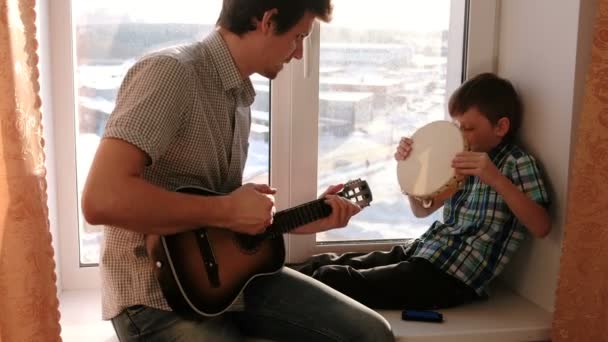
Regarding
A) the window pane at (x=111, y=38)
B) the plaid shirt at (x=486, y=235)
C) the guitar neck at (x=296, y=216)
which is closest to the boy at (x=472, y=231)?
the plaid shirt at (x=486, y=235)

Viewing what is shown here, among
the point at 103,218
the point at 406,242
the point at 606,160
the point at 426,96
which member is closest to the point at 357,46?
the point at 426,96

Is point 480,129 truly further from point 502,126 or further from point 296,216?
point 296,216

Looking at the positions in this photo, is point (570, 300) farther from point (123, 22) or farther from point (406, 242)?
point (123, 22)

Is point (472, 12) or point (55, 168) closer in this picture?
point (55, 168)

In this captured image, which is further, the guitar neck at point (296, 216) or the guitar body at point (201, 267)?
the guitar neck at point (296, 216)

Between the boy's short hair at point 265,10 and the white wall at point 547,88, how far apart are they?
1.94ft

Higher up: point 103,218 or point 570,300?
point 103,218

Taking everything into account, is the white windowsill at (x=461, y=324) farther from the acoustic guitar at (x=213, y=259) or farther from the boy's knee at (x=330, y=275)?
the acoustic guitar at (x=213, y=259)

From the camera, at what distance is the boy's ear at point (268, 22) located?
132cm

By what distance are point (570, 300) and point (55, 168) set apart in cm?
132

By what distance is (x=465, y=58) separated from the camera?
191 centimetres

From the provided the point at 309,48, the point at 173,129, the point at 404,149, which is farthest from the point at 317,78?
the point at 173,129

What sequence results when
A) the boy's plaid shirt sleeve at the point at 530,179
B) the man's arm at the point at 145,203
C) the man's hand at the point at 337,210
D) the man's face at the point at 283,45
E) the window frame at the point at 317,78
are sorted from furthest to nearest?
the window frame at the point at 317,78 < the boy's plaid shirt sleeve at the point at 530,179 < the man's hand at the point at 337,210 < the man's face at the point at 283,45 < the man's arm at the point at 145,203

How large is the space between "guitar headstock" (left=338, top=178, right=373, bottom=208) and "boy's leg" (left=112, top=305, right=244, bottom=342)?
17.1 inches
